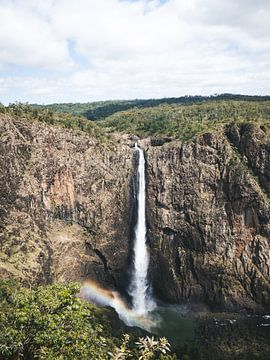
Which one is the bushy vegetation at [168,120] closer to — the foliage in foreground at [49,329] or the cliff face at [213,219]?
the cliff face at [213,219]

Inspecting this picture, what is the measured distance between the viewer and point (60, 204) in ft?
142

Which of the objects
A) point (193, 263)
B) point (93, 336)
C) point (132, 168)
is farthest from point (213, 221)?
point (93, 336)

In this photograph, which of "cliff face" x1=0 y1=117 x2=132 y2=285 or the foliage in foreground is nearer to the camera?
the foliage in foreground

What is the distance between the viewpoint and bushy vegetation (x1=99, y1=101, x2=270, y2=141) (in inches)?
1973

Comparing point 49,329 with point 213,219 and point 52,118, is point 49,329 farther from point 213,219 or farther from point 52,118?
point 213,219

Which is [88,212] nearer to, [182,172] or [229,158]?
[182,172]

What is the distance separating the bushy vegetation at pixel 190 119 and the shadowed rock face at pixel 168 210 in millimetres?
2536

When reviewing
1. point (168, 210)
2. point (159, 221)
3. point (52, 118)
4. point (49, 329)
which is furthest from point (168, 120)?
point (49, 329)

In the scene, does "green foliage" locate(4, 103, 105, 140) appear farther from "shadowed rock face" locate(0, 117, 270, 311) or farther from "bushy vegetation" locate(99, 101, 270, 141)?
"bushy vegetation" locate(99, 101, 270, 141)

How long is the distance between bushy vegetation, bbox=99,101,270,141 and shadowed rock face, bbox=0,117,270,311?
2536 millimetres

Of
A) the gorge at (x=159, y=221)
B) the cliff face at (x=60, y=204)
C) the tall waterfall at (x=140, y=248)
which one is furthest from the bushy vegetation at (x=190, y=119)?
the cliff face at (x=60, y=204)

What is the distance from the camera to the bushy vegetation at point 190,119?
5011 cm

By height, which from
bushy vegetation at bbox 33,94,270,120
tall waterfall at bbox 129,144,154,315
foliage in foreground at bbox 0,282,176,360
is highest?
bushy vegetation at bbox 33,94,270,120

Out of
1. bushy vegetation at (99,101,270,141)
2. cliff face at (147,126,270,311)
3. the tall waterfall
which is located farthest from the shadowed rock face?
bushy vegetation at (99,101,270,141)
